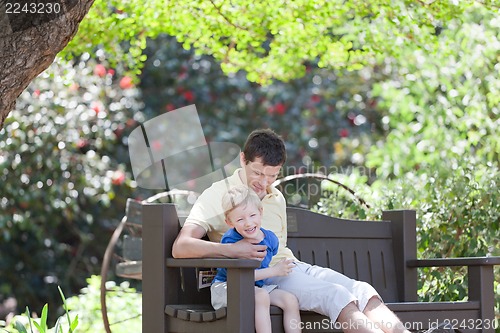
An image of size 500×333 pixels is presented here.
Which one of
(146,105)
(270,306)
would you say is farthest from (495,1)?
(146,105)

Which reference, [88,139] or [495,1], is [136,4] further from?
[88,139]

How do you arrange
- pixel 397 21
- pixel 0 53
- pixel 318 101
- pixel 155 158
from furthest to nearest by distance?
pixel 318 101
pixel 155 158
pixel 397 21
pixel 0 53

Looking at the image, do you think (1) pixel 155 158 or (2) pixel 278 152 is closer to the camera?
(2) pixel 278 152

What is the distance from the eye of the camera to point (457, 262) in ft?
12.8

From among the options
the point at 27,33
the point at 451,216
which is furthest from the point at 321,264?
the point at 27,33

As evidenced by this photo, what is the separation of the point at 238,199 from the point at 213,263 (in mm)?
271

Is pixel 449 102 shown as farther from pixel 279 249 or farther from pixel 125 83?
pixel 279 249

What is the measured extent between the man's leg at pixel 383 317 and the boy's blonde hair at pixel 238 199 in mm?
560

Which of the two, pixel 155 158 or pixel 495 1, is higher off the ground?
pixel 495 1

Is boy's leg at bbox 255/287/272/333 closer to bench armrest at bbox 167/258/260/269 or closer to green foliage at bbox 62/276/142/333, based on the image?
bench armrest at bbox 167/258/260/269

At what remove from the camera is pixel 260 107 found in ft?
28.6

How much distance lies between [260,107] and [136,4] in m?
4.09

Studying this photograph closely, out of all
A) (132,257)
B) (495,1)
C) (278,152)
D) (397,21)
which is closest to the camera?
(278,152)

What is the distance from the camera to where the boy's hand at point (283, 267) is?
3.42 m
